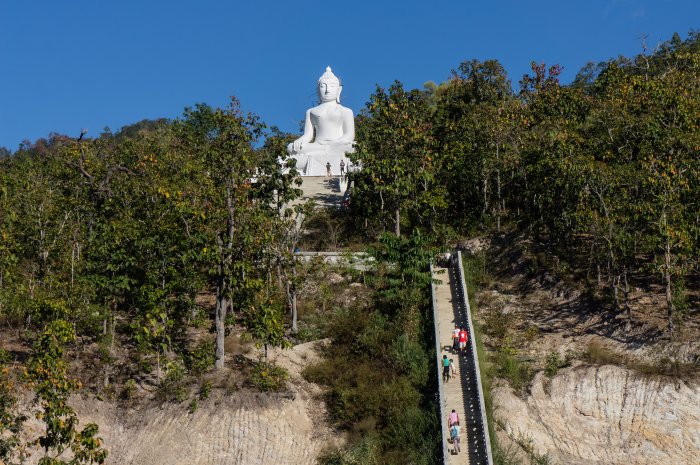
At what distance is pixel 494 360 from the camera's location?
96.1ft

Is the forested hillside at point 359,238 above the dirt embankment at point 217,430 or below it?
above

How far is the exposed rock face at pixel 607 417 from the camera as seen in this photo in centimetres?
2623

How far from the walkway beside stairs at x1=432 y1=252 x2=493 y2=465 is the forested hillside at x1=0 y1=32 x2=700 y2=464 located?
57cm

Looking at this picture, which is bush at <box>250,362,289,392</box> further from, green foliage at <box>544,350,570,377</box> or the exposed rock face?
green foliage at <box>544,350,570,377</box>

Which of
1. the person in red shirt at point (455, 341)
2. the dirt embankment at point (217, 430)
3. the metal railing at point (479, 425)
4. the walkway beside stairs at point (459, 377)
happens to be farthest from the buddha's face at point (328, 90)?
the dirt embankment at point (217, 430)

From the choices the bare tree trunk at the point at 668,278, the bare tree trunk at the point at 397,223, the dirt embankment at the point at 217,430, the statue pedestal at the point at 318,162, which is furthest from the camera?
the statue pedestal at the point at 318,162

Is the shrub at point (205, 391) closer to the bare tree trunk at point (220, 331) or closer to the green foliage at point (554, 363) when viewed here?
the bare tree trunk at point (220, 331)

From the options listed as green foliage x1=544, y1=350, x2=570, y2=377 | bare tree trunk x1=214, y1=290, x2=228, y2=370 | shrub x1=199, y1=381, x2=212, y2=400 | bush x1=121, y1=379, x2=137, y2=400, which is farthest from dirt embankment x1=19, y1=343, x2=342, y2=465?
green foliage x1=544, y1=350, x2=570, y2=377

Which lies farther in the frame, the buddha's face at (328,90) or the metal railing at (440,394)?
the buddha's face at (328,90)

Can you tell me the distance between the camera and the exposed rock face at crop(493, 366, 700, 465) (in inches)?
1033

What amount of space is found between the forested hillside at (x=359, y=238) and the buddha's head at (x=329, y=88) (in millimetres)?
14077

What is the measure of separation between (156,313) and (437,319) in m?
8.44

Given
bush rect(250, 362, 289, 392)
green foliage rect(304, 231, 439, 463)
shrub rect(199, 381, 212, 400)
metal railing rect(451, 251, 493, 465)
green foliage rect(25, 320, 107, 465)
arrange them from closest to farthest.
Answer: green foliage rect(25, 320, 107, 465), metal railing rect(451, 251, 493, 465), green foliage rect(304, 231, 439, 463), shrub rect(199, 381, 212, 400), bush rect(250, 362, 289, 392)

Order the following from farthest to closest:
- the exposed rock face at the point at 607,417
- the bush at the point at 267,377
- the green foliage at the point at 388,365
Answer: the bush at the point at 267,377
the exposed rock face at the point at 607,417
the green foliage at the point at 388,365
